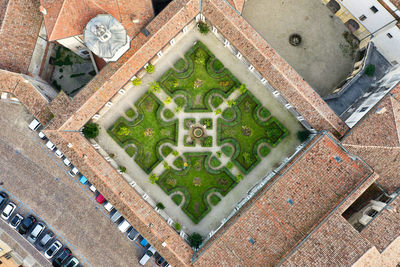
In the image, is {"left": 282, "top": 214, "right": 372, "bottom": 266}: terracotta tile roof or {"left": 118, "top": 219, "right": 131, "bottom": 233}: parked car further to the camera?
{"left": 118, "top": 219, "right": 131, "bottom": 233}: parked car

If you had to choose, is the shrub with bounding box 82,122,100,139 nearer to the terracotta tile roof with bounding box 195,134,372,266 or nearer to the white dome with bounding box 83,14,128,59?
the white dome with bounding box 83,14,128,59

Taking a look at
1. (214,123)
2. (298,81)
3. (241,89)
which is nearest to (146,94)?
(214,123)

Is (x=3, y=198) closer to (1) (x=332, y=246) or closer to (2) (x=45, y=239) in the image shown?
(2) (x=45, y=239)

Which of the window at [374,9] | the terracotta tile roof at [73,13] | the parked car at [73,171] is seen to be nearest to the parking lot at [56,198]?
the parked car at [73,171]

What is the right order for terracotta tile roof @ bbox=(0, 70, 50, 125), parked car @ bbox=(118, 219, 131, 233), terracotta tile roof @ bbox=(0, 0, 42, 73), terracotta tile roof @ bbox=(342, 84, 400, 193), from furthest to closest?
parked car @ bbox=(118, 219, 131, 233)
terracotta tile roof @ bbox=(0, 70, 50, 125)
terracotta tile roof @ bbox=(0, 0, 42, 73)
terracotta tile roof @ bbox=(342, 84, 400, 193)

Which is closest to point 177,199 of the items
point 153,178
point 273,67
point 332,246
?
point 153,178

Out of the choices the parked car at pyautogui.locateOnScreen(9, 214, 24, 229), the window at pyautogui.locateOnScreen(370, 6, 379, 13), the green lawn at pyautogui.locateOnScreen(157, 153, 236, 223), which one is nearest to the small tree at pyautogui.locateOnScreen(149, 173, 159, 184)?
the green lawn at pyautogui.locateOnScreen(157, 153, 236, 223)

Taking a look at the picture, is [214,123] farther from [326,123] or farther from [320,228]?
[320,228]

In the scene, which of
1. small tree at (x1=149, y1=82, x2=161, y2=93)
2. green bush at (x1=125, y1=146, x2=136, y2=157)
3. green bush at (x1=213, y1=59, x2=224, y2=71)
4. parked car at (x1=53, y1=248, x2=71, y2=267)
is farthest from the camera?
green bush at (x1=125, y1=146, x2=136, y2=157)

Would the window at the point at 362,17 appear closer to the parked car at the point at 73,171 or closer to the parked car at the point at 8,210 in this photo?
the parked car at the point at 73,171
